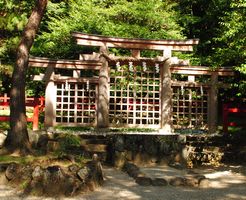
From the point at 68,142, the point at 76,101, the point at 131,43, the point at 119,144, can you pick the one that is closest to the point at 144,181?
the point at 119,144

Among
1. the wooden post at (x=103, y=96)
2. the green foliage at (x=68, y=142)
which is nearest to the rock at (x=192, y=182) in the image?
the green foliage at (x=68, y=142)

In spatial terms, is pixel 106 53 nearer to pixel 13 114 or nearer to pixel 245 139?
pixel 13 114

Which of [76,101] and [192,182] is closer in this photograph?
[192,182]

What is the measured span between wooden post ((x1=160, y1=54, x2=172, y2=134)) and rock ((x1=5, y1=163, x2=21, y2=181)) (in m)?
6.41

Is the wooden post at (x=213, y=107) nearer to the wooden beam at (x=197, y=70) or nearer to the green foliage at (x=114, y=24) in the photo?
the wooden beam at (x=197, y=70)

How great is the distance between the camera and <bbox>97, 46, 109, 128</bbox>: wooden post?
12516 mm

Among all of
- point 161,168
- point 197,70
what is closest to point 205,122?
point 197,70

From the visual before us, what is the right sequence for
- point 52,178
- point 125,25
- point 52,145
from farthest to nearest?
point 125,25 < point 52,145 < point 52,178

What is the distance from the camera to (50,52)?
58.6 feet

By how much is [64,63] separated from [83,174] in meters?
6.20

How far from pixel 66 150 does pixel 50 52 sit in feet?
27.0

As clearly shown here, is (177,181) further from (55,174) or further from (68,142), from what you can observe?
(68,142)

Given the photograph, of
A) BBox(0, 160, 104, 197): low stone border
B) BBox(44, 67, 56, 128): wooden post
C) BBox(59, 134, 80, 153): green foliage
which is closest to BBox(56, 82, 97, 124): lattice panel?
BBox(44, 67, 56, 128): wooden post

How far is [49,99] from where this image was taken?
1276 cm
